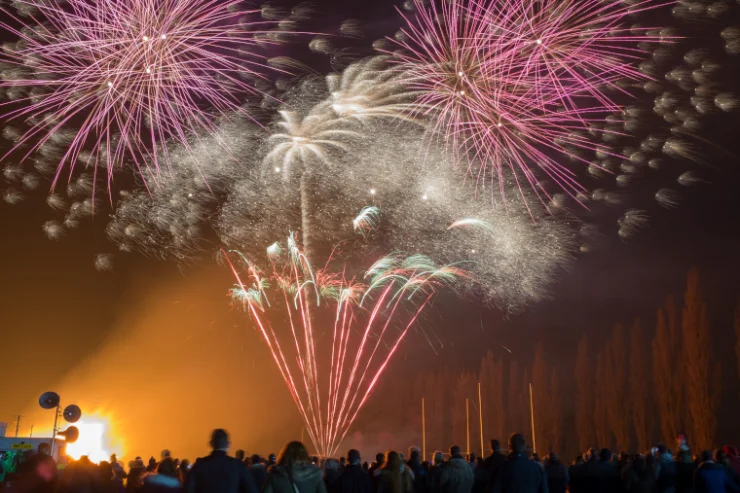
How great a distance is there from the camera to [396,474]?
29.8 feet

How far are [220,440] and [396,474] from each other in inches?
131

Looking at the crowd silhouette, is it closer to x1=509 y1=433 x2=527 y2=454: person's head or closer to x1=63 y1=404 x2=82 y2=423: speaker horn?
x1=509 y1=433 x2=527 y2=454: person's head

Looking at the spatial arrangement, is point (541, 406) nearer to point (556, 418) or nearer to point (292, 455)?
point (556, 418)

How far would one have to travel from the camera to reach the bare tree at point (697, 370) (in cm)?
3331

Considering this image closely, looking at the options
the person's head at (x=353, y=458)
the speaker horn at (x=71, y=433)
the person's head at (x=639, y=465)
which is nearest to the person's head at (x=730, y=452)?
the person's head at (x=639, y=465)

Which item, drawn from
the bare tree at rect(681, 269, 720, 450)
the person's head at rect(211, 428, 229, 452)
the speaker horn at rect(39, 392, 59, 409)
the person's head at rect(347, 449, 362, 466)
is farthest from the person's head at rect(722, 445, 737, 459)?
the bare tree at rect(681, 269, 720, 450)

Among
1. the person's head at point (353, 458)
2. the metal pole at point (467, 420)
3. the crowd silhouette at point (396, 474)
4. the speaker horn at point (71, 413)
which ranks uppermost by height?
the metal pole at point (467, 420)

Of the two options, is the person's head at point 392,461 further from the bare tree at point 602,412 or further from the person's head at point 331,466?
the bare tree at point 602,412

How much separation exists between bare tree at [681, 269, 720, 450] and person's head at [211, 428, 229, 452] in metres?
31.3

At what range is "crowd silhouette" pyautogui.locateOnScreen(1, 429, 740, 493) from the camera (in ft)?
20.4

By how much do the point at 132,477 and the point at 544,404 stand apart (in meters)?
42.6

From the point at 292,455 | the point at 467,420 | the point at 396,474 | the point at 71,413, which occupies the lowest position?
the point at 396,474

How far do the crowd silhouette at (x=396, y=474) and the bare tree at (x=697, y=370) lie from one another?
21857mm

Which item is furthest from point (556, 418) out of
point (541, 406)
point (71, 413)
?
point (71, 413)
